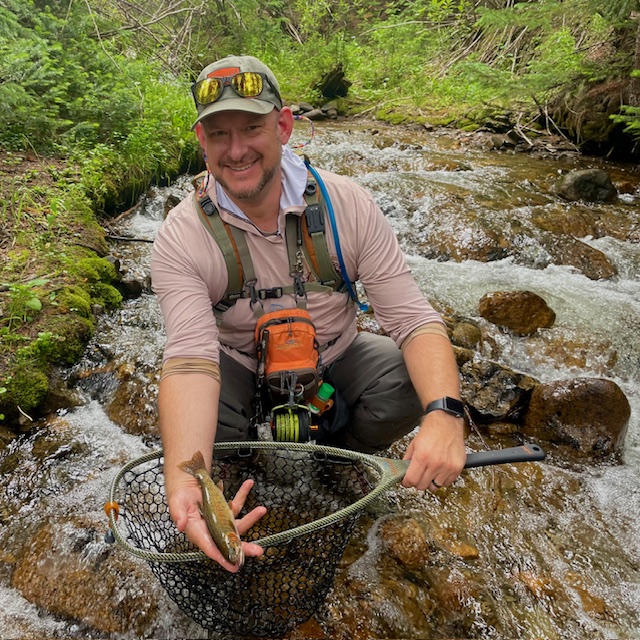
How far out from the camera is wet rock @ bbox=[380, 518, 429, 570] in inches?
109

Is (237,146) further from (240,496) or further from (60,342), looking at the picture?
(60,342)

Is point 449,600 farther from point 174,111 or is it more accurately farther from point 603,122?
point 603,122

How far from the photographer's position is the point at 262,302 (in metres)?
2.72

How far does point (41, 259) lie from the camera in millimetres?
4660

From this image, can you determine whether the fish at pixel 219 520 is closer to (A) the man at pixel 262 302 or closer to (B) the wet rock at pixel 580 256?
(A) the man at pixel 262 302

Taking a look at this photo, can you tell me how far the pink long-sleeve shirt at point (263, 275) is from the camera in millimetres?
2434

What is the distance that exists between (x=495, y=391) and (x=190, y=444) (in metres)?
2.91

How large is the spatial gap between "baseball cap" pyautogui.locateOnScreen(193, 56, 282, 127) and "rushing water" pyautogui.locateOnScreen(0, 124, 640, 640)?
240 cm

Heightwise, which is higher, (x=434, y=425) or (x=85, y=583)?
(x=434, y=425)

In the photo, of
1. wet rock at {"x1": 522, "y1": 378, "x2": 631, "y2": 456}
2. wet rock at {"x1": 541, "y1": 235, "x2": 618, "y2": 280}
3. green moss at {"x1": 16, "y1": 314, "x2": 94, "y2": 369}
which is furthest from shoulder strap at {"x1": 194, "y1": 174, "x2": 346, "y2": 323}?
wet rock at {"x1": 541, "y1": 235, "x2": 618, "y2": 280}

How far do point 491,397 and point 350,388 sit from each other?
5.41ft

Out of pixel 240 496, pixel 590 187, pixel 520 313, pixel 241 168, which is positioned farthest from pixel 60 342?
pixel 590 187

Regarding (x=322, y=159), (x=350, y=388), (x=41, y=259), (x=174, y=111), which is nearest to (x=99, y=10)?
(x=174, y=111)

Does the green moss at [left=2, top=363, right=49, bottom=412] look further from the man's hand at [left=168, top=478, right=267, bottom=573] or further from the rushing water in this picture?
the man's hand at [left=168, top=478, right=267, bottom=573]
